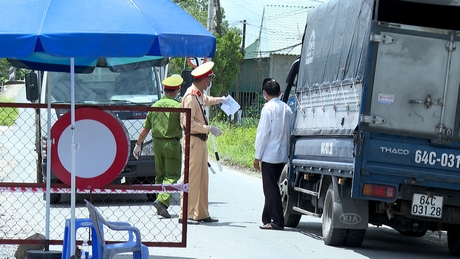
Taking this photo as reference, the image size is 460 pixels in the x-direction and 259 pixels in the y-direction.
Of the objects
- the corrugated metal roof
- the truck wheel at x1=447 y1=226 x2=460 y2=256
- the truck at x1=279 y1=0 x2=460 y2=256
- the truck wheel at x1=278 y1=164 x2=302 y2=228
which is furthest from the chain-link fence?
the corrugated metal roof

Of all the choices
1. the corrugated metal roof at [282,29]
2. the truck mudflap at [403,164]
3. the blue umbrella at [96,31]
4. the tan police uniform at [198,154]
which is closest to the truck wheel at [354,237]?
the truck mudflap at [403,164]

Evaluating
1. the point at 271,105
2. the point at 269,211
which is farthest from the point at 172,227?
the point at 271,105

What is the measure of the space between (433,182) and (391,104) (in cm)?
92

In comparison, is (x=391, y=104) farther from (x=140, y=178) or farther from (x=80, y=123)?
(x=140, y=178)

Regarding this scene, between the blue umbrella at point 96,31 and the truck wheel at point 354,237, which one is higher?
the blue umbrella at point 96,31

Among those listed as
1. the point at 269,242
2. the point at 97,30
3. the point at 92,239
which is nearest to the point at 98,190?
the point at 92,239

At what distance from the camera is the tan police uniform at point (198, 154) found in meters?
10.3

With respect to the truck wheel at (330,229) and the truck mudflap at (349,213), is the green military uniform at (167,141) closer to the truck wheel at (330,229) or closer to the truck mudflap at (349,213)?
the truck wheel at (330,229)

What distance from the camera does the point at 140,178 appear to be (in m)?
12.9

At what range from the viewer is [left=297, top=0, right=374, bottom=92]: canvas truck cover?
27.9 feet

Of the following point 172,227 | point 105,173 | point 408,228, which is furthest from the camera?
point 172,227

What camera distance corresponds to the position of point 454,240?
9266mm

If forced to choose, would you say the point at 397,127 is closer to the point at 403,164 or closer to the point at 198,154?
the point at 403,164

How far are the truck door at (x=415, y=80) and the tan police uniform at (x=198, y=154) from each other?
2.83m
